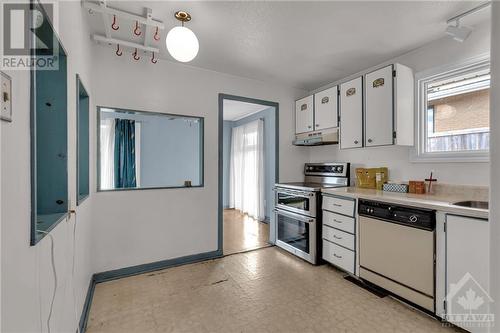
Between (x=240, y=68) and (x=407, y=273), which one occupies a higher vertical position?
(x=240, y=68)

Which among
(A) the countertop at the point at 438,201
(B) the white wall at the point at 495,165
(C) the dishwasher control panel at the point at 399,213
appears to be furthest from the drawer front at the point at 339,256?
(B) the white wall at the point at 495,165

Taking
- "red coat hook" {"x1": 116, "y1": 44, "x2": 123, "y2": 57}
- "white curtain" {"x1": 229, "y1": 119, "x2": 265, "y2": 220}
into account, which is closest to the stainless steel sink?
"white curtain" {"x1": 229, "y1": 119, "x2": 265, "y2": 220}

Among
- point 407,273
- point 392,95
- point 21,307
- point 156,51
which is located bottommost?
point 407,273

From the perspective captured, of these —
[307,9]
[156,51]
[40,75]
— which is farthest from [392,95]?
[40,75]

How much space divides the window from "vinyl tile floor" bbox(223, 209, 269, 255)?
2466 mm

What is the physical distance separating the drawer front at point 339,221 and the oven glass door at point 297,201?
0.56 feet

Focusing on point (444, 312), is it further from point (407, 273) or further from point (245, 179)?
point (245, 179)

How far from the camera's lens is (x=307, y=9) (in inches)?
74.1

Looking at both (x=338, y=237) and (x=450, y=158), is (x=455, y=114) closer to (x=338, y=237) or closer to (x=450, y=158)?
(x=450, y=158)

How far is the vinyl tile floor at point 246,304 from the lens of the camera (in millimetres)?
1780

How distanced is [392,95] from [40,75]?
2.91 m

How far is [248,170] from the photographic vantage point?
5469mm

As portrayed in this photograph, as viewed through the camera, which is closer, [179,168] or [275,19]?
[275,19]

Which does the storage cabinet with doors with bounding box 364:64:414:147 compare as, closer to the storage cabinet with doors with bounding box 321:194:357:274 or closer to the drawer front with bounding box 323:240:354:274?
the storage cabinet with doors with bounding box 321:194:357:274
